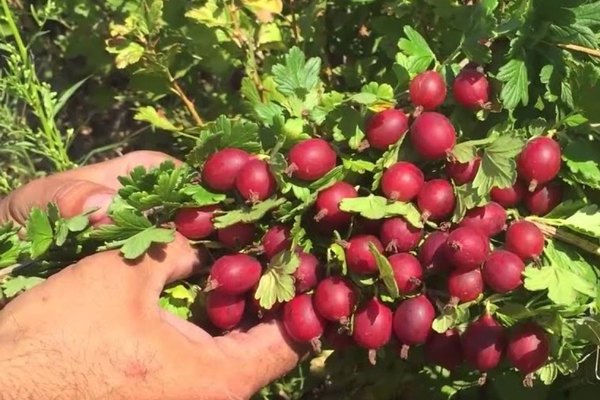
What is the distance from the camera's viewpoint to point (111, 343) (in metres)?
1.46

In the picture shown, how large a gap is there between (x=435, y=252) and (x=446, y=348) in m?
0.19

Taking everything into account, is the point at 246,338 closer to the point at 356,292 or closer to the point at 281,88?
the point at 356,292

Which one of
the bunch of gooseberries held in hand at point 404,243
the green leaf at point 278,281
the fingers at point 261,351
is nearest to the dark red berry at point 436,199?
the bunch of gooseberries held in hand at point 404,243

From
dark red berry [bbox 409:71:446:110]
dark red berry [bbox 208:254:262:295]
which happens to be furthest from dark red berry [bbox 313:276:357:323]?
dark red berry [bbox 409:71:446:110]

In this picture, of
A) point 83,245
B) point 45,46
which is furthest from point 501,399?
point 45,46

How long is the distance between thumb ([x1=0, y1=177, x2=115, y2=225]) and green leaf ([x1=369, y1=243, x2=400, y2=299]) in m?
0.52

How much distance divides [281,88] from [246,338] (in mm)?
443

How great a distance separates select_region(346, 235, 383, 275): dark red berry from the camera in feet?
4.70

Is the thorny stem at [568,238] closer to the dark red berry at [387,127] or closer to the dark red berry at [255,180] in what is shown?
the dark red berry at [387,127]

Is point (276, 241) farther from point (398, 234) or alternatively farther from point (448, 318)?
point (448, 318)

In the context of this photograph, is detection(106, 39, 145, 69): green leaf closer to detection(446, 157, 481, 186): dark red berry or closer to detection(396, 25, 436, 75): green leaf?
detection(396, 25, 436, 75): green leaf

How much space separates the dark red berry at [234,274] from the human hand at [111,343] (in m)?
0.10

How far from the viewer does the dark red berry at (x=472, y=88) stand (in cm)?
148

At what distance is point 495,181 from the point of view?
142 centimetres
